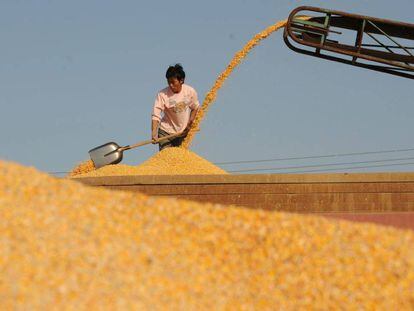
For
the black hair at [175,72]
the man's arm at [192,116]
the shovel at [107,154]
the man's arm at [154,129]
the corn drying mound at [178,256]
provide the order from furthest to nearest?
the shovel at [107,154], the man's arm at [192,116], the man's arm at [154,129], the black hair at [175,72], the corn drying mound at [178,256]

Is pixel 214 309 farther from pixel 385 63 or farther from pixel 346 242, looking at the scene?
pixel 385 63

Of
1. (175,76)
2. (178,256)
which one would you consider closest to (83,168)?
(175,76)

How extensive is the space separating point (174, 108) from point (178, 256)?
633 centimetres

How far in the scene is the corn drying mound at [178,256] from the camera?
16.6ft

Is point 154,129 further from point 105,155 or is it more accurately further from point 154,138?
point 105,155

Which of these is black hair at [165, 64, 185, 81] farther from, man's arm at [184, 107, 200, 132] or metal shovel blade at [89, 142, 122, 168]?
metal shovel blade at [89, 142, 122, 168]

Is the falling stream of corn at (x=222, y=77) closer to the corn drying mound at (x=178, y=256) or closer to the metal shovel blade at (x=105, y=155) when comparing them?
the metal shovel blade at (x=105, y=155)

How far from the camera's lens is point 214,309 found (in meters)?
5.11

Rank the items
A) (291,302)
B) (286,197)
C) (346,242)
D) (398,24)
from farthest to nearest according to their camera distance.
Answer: (398,24)
(286,197)
(346,242)
(291,302)

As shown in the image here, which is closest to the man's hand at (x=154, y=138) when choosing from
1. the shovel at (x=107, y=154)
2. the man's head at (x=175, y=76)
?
the shovel at (x=107, y=154)

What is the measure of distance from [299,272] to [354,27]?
227 inches

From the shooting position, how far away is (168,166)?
11.5m

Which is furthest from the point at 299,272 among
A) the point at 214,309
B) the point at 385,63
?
the point at 385,63

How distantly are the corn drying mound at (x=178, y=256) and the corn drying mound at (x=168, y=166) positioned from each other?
194 inches
